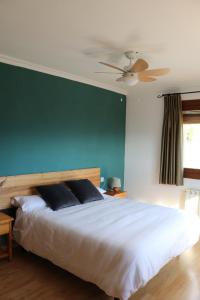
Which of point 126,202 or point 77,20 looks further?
point 126,202

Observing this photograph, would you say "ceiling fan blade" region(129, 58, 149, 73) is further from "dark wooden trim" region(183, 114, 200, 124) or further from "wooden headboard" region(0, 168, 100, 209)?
"dark wooden trim" region(183, 114, 200, 124)

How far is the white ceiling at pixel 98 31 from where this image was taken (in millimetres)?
2008

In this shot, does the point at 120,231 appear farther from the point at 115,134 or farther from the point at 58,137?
the point at 115,134

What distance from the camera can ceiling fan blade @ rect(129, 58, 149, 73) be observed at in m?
2.60

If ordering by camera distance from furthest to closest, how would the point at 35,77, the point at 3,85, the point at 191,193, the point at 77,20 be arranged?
the point at 191,193, the point at 35,77, the point at 3,85, the point at 77,20

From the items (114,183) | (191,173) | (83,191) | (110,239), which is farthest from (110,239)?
(191,173)

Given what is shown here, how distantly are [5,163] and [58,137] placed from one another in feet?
3.17

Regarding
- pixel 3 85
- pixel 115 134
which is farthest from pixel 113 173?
pixel 3 85

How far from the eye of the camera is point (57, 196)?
11.1 ft

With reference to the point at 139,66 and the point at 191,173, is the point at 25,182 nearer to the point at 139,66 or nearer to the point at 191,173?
the point at 139,66

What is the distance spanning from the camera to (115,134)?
5.16 metres

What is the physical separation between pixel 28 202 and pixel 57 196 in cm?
38

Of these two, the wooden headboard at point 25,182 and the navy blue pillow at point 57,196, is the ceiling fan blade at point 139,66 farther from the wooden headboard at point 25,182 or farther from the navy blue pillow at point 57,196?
the wooden headboard at point 25,182

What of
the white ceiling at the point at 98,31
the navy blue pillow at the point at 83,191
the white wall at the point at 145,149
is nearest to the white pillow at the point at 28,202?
the navy blue pillow at the point at 83,191
